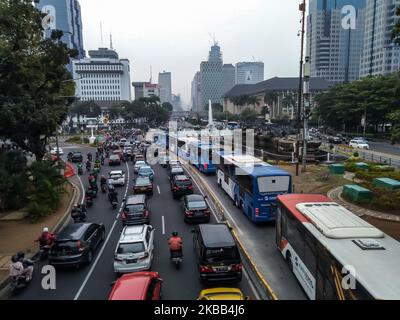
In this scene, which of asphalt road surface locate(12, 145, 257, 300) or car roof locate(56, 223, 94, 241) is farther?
car roof locate(56, 223, 94, 241)

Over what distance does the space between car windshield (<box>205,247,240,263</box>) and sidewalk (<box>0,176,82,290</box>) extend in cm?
795

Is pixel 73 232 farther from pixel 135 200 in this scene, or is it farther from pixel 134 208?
pixel 135 200

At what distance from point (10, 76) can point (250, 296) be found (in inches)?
630

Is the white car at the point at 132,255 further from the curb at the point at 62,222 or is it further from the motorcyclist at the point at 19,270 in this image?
the curb at the point at 62,222

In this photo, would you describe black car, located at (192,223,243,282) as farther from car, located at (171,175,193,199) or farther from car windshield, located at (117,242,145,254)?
car, located at (171,175,193,199)

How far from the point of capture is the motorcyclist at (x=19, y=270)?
1277 cm

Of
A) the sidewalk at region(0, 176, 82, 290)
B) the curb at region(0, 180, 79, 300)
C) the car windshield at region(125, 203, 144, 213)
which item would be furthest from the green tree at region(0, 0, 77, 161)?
the car windshield at region(125, 203, 144, 213)

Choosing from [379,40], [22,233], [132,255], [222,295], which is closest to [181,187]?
[22,233]

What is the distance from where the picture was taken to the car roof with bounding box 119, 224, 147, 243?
13.8 m

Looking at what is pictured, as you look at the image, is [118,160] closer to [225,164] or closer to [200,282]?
[225,164]

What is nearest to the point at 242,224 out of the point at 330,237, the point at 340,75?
the point at 330,237

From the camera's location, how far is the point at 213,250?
12.3 m

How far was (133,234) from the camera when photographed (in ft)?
47.4

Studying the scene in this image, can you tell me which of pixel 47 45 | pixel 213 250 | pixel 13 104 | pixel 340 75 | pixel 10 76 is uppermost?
pixel 340 75
